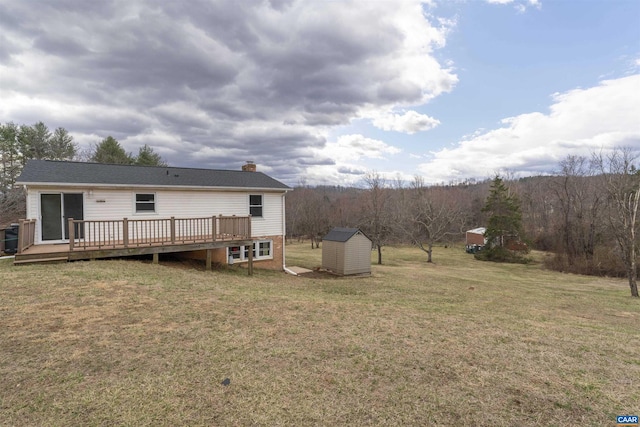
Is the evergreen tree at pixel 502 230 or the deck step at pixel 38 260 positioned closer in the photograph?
the deck step at pixel 38 260

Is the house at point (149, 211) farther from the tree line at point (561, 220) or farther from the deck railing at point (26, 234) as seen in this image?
the tree line at point (561, 220)

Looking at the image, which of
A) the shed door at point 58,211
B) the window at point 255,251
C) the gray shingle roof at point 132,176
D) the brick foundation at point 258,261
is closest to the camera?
the shed door at point 58,211

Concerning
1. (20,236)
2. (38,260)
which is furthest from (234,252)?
(20,236)

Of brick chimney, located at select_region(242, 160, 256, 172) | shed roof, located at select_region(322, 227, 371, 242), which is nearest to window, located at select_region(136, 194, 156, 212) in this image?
brick chimney, located at select_region(242, 160, 256, 172)

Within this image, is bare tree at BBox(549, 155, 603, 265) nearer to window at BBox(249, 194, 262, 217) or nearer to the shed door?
window at BBox(249, 194, 262, 217)

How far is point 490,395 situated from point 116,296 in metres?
6.95

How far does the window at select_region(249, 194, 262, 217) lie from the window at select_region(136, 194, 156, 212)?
4.22 meters

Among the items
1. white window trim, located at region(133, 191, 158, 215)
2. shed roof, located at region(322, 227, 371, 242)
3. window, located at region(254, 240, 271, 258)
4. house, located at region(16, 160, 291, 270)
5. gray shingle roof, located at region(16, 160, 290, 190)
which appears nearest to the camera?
house, located at region(16, 160, 291, 270)

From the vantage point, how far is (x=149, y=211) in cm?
1310

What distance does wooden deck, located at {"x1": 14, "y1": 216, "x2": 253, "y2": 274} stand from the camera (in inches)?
362

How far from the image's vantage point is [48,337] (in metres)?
4.71

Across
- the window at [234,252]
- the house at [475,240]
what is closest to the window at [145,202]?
the window at [234,252]

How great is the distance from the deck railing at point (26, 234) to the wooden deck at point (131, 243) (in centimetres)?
3

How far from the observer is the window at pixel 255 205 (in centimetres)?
1550
